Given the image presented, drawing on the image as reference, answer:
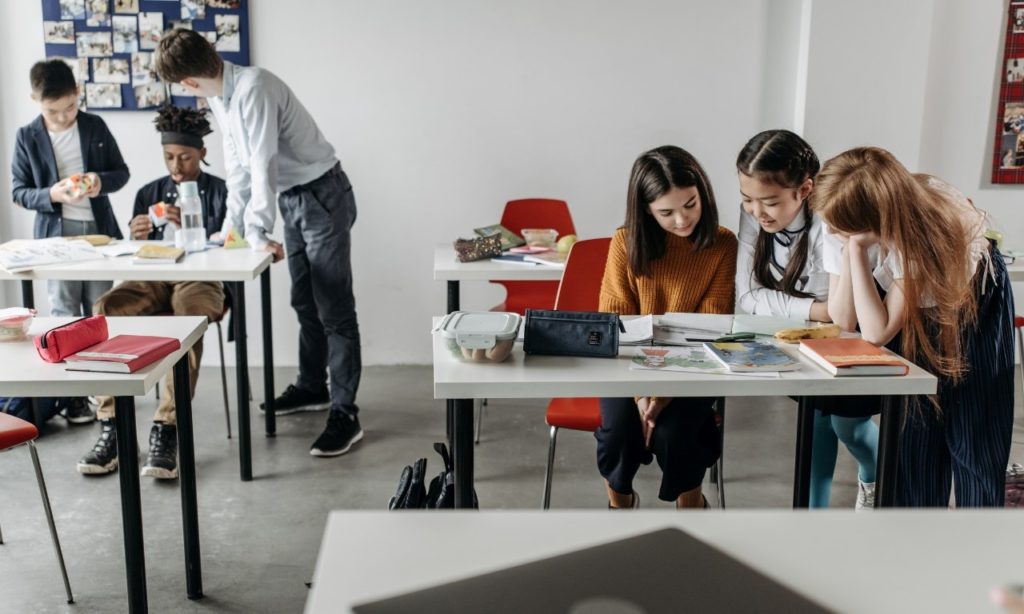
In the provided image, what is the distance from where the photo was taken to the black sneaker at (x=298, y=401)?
389 centimetres

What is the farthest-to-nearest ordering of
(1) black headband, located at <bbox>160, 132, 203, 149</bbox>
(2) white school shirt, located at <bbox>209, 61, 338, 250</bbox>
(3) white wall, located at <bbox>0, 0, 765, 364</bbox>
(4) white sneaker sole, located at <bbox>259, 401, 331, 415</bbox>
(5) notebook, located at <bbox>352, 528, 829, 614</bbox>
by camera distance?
1. (3) white wall, located at <bbox>0, 0, 765, 364</bbox>
2. (4) white sneaker sole, located at <bbox>259, 401, 331, 415</bbox>
3. (1) black headband, located at <bbox>160, 132, 203, 149</bbox>
4. (2) white school shirt, located at <bbox>209, 61, 338, 250</bbox>
5. (5) notebook, located at <bbox>352, 528, 829, 614</bbox>

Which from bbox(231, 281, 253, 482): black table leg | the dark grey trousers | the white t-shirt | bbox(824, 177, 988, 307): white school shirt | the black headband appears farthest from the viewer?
the white t-shirt

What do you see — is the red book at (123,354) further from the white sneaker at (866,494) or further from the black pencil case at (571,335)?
the white sneaker at (866,494)

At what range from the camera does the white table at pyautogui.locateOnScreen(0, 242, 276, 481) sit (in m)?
2.96

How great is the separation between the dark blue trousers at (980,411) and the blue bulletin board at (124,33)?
346cm

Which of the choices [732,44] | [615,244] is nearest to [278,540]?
[615,244]

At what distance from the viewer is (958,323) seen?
2105 millimetres

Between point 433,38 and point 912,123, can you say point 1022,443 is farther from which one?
point 433,38

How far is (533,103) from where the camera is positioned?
15.0 feet

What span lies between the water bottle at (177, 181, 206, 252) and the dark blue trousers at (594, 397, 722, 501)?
70.3 inches

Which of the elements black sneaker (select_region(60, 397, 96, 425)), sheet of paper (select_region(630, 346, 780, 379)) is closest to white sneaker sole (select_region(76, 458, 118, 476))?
black sneaker (select_region(60, 397, 96, 425))

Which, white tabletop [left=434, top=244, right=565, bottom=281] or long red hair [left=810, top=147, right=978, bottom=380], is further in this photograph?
white tabletop [left=434, top=244, right=565, bottom=281]

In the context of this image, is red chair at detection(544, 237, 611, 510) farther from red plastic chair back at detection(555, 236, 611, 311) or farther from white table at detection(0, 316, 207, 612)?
white table at detection(0, 316, 207, 612)

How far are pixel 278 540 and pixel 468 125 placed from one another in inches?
97.5
